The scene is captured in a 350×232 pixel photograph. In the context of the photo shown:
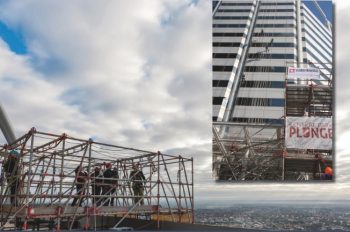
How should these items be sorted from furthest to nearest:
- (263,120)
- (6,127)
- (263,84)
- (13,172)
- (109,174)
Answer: (263,84) < (263,120) < (6,127) < (109,174) < (13,172)

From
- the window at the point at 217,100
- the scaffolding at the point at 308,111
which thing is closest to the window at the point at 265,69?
the window at the point at 217,100

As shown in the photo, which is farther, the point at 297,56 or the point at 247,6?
the point at 247,6

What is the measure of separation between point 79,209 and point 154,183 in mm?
3102

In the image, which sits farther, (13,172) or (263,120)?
(263,120)

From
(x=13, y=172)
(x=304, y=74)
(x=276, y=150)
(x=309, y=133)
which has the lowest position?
(x=13, y=172)

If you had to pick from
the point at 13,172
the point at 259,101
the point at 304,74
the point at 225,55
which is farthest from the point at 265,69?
the point at 13,172

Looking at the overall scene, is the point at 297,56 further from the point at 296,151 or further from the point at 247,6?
the point at 296,151

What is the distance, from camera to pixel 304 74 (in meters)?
26.7

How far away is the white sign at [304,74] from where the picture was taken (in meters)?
25.5

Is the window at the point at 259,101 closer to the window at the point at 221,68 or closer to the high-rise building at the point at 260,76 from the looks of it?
the high-rise building at the point at 260,76

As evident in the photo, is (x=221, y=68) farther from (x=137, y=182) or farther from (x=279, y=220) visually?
(x=279, y=220)

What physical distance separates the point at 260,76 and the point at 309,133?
11072 mm

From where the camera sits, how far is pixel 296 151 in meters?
23.0

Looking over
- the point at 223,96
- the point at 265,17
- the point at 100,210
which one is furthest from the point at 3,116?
the point at 265,17
